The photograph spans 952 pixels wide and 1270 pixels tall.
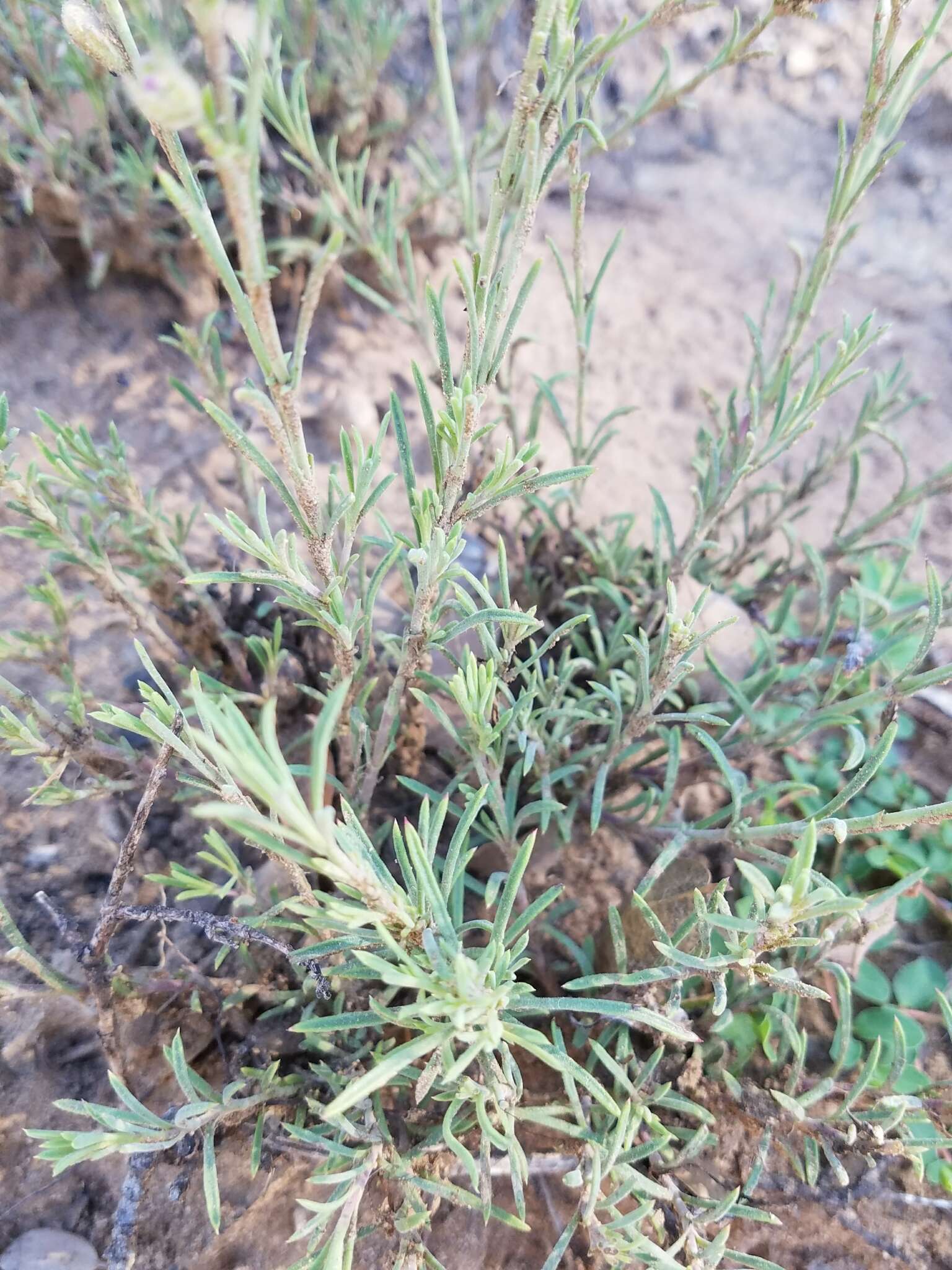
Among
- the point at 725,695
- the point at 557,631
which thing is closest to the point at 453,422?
the point at 557,631

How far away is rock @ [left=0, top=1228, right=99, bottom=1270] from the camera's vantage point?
1.16 meters

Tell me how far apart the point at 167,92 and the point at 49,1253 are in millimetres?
1479

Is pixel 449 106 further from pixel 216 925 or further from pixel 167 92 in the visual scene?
pixel 216 925

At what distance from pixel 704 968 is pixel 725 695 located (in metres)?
0.86

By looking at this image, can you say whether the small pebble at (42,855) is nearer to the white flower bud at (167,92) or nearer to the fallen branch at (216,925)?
the fallen branch at (216,925)

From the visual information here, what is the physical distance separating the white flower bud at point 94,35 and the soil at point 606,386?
1.11m

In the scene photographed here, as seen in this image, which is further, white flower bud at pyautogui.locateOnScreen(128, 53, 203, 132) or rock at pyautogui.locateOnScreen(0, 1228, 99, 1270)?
rock at pyautogui.locateOnScreen(0, 1228, 99, 1270)

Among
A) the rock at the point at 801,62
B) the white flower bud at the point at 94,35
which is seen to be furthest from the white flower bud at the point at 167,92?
the rock at the point at 801,62

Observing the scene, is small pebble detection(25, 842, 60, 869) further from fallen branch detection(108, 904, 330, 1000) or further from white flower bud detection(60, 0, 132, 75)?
white flower bud detection(60, 0, 132, 75)

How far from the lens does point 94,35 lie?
0.71 metres

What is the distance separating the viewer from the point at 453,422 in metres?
0.92

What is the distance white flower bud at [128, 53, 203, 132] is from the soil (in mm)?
1265

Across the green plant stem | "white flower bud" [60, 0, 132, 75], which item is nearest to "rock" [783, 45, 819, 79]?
the green plant stem

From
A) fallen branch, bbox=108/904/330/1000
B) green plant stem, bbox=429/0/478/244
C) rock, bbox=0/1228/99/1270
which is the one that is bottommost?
rock, bbox=0/1228/99/1270
